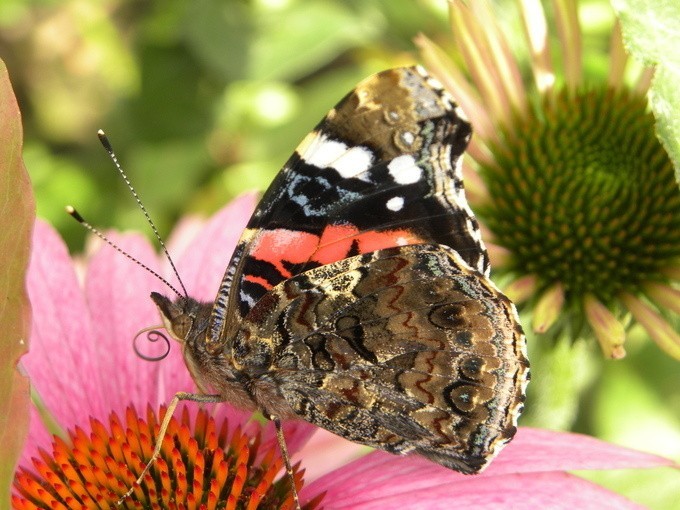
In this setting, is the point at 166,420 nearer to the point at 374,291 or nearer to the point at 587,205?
the point at 374,291

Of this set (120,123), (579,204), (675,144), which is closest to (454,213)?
(675,144)

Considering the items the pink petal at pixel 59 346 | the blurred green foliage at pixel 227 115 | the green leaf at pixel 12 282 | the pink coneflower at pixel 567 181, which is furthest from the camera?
the blurred green foliage at pixel 227 115

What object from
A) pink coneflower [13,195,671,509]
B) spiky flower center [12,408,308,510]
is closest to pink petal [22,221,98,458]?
pink coneflower [13,195,671,509]

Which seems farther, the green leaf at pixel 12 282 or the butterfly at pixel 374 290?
the butterfly at pixel 374 290

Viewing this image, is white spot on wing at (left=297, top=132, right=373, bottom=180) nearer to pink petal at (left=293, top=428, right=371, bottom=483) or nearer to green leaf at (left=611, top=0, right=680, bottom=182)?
green leaf at (left=611, top=0, right=680, bottom=182)

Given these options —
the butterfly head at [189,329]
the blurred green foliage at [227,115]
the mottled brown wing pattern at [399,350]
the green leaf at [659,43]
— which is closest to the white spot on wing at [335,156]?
the mottled brown wing pattern at [399,350]

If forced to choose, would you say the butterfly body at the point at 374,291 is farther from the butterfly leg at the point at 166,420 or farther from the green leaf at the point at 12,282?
the green leaf at the point at 12,282

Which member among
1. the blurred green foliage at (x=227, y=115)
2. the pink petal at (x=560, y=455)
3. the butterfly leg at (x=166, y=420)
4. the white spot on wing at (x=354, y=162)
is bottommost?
the pink petal at (x=560, y=455)
